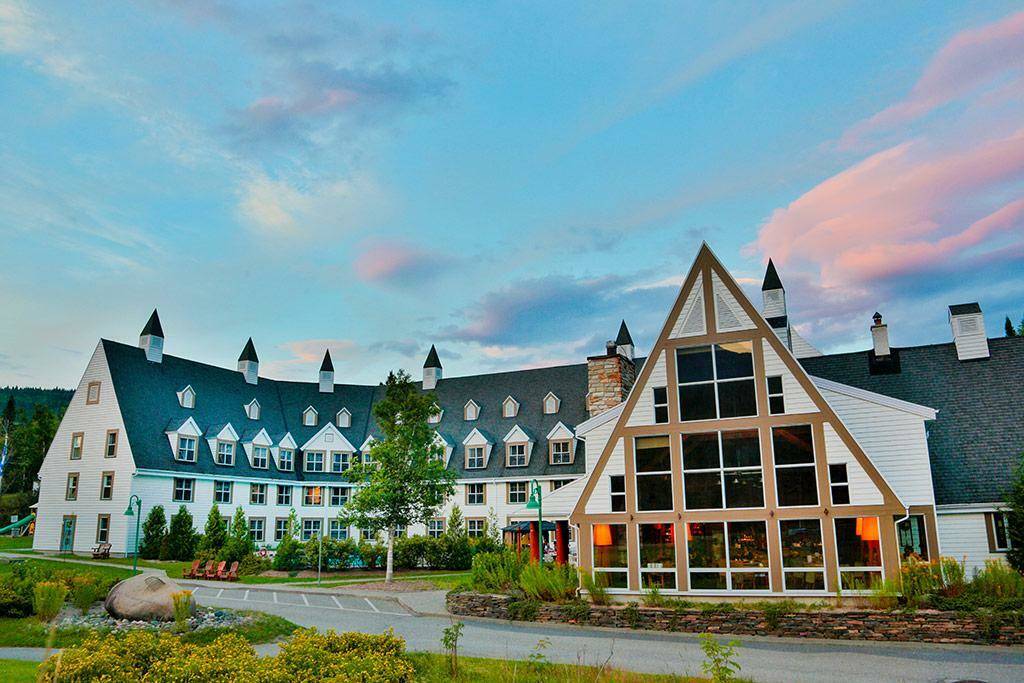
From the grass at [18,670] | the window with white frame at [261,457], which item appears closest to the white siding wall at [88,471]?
the window with white frame at [261,457]

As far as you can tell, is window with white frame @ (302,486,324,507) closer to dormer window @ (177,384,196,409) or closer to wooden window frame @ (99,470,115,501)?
dormer window @ (177,384,196,409)

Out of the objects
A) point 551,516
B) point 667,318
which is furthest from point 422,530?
point 667,318

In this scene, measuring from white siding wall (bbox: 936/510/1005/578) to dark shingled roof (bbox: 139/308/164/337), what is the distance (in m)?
42.3

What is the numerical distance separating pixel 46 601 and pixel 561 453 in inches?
1234

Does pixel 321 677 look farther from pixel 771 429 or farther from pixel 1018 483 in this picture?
pixel 1018 483

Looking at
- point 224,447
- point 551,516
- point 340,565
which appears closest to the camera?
point 551,516

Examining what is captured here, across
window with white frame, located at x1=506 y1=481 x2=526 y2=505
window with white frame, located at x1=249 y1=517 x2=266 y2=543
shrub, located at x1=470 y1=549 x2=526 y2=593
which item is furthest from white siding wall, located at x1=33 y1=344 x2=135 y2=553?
shrub, located at x1=470 y1=549 x2=526 y2=593

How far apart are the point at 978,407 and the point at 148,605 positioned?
26.9m

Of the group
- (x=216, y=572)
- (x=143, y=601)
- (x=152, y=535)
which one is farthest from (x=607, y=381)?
(x=152, y=535)

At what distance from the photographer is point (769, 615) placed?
17.6 metres

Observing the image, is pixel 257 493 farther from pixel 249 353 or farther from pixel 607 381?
pixel 607 381

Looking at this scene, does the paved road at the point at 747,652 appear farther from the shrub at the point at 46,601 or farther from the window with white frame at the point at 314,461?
the window with white frame at the point at 314,461

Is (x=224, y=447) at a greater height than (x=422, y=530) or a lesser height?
Result: greater

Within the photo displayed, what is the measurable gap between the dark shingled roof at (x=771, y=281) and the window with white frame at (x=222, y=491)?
32537 millimetres
